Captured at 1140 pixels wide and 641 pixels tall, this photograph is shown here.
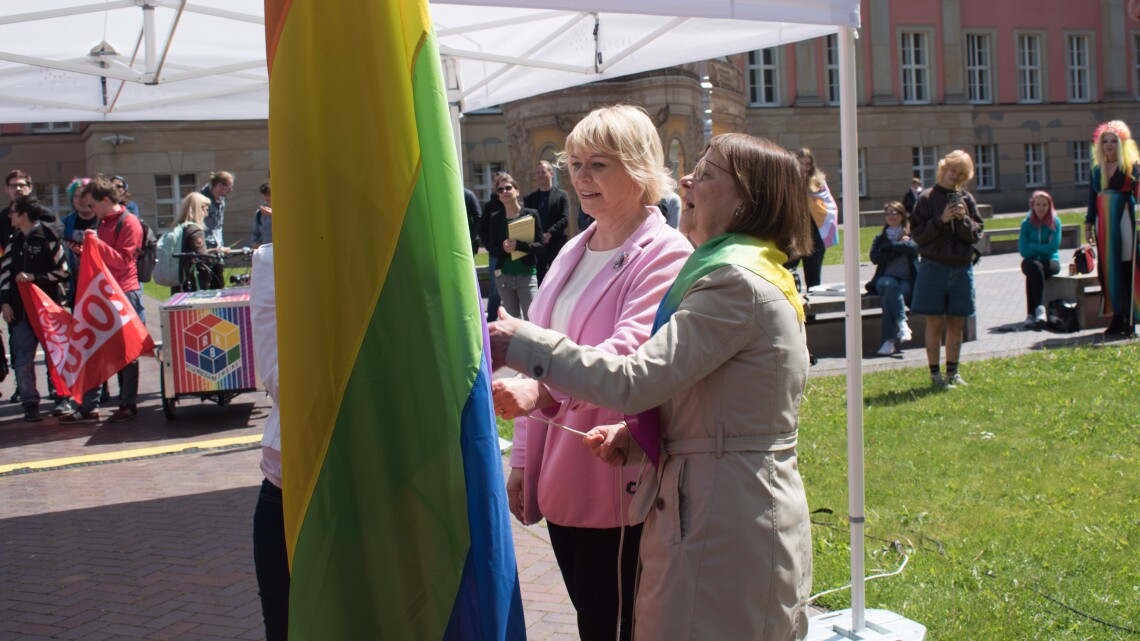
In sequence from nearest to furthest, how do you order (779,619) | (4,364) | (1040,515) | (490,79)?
1. (779,619)
2. (1040,515)
3. (490,79)
4. (4,364)

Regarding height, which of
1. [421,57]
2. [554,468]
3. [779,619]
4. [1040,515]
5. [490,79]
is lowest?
[1040,515]

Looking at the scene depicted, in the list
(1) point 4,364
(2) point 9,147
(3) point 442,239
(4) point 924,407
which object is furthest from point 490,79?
(2) point 9,147

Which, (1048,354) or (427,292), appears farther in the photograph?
(1048,354)

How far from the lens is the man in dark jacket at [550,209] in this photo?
38.9ft

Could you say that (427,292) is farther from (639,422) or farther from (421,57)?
(639,422)

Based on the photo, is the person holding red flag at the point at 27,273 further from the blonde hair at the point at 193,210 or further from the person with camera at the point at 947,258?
the person with camera at the point at 947,258

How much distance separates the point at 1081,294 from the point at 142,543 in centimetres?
1051

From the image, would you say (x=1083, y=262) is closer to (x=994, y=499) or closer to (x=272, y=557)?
(x=994, y=499)

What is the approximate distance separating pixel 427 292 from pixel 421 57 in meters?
0.50

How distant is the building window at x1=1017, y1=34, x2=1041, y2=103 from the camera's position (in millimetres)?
47531

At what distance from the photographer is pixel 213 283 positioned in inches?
427

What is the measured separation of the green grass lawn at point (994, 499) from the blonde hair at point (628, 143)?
2.26 m

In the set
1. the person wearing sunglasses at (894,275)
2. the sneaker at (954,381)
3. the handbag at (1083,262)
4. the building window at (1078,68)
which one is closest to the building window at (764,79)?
the building window at (1078,68)

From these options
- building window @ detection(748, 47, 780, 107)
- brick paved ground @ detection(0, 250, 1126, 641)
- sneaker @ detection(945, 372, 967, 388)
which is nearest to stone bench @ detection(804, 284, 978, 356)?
brick paved ground @ detection(0, 250, 1126, 641)
